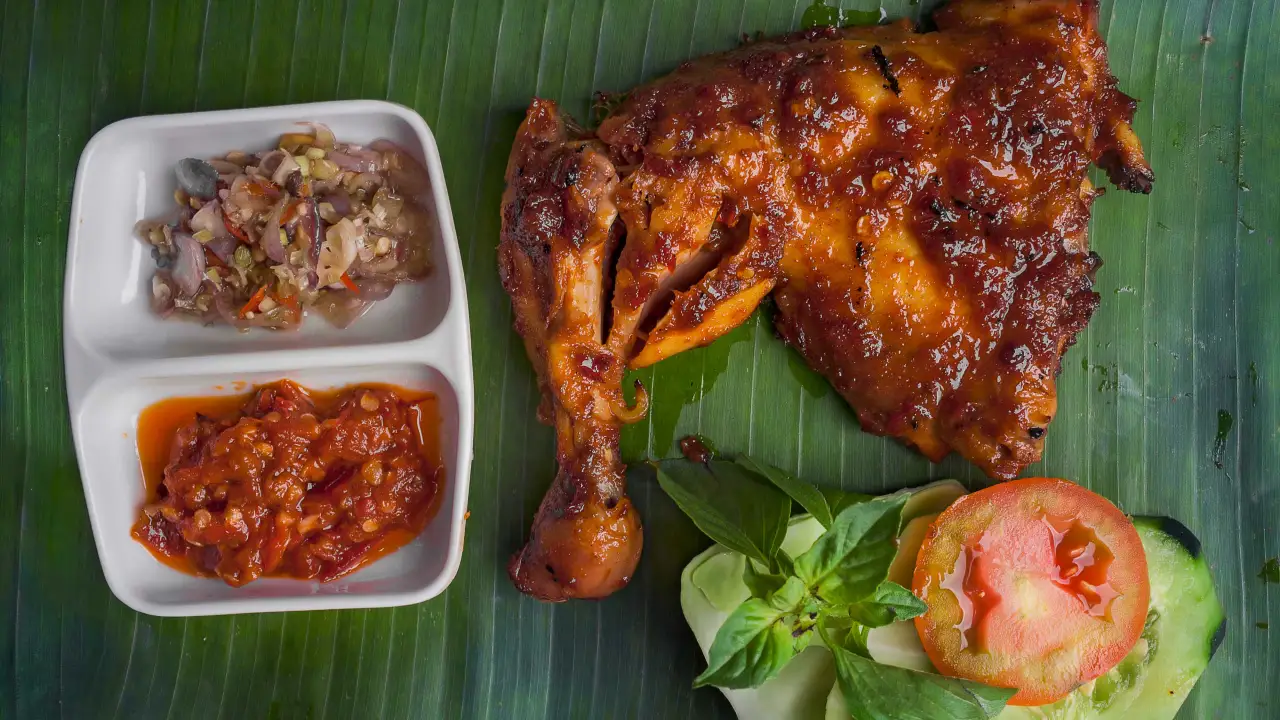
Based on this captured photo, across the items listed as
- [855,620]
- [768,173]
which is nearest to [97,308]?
[768,173]

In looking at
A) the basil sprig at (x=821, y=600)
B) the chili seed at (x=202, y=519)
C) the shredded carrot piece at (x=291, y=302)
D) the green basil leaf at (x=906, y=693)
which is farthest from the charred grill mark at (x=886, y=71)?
the chili seed at (x=202, y=519)

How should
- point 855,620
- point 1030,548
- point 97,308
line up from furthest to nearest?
point 97,308
point 1030,548
point 855,620

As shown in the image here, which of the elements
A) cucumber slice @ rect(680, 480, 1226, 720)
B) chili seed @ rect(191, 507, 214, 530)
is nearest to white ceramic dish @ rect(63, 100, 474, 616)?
chili seed @ rect(191, 507, 214, 530)

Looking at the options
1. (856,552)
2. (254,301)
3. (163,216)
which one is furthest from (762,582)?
(163,216)

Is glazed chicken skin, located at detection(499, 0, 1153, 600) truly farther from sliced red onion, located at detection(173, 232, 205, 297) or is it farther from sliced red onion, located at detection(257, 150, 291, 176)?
sliced red onion, located at detection(173, 232, 205, 297)

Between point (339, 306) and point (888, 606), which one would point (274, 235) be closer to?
point (339, 306)

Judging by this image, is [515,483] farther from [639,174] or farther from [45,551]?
[45,551]
